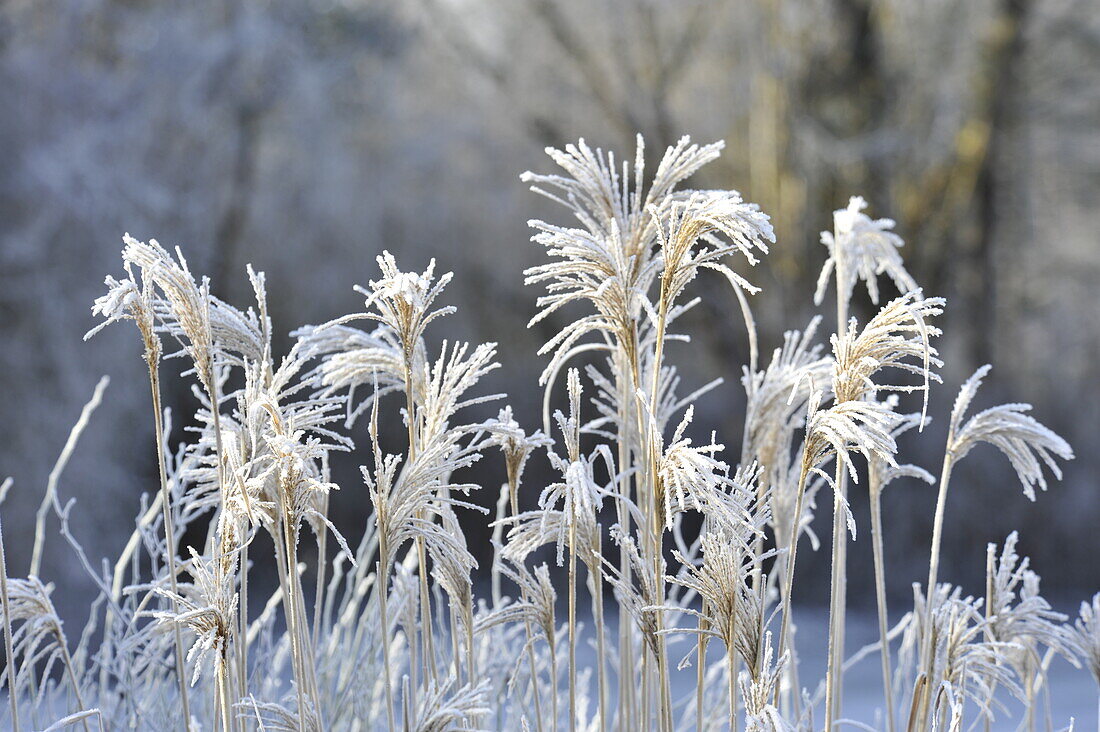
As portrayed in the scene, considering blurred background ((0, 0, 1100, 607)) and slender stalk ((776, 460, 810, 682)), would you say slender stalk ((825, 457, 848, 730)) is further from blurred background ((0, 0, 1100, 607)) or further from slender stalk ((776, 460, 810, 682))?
blurred background ((0, 0, 1100, 607))

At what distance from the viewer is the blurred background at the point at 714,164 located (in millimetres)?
5199

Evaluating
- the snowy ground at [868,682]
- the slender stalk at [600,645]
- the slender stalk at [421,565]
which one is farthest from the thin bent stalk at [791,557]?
the snowy ground at [868,682]

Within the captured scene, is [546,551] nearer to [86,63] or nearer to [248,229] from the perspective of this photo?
[248,229]

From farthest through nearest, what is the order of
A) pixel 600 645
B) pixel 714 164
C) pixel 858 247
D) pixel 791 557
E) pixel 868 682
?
pixel 714 164
pixel 868 682
pixel 858 247
pixel 600 645
pixel 791 557

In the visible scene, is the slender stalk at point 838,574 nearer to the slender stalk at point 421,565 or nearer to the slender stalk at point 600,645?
the slender stalk at point 600,645

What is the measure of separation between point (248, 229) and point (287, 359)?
526 cm

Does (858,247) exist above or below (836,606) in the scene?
above

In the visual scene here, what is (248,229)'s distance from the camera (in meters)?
5.88

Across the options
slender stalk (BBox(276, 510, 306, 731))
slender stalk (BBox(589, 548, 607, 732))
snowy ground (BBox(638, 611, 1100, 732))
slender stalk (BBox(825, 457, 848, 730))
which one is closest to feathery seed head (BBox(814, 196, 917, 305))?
slender stalk (BBox(825, 457, 848, 730))

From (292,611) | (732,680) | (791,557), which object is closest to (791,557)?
(791,557)

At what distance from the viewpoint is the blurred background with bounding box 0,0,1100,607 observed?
5199 mm

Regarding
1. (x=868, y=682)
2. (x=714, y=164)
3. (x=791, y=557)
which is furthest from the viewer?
(x=714, y=164)

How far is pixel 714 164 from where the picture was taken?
6230 millimetres

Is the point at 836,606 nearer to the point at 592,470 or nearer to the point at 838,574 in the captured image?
the point at 838,574
